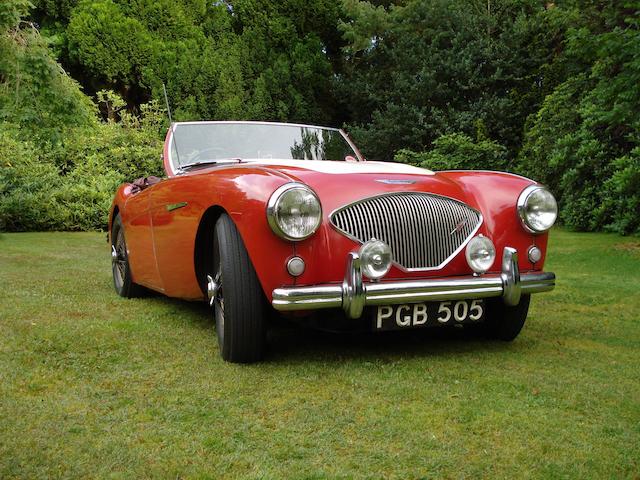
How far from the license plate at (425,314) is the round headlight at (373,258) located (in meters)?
0.18

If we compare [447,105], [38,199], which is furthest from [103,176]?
[447,105]

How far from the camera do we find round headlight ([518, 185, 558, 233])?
138 inches

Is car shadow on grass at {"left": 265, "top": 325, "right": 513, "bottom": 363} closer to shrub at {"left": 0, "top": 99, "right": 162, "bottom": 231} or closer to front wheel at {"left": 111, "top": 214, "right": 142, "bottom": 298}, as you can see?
front wheel at {"left": 111, "top": 214, "right": 142, "bottom": 298}

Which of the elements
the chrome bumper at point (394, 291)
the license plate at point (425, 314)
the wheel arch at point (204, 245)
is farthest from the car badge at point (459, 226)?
the wheel arch at point (204, 245)

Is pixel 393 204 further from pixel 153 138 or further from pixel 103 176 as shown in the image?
pixel 153 138

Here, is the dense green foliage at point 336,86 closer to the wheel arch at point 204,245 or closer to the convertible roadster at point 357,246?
the convertible roadster at point 357,246

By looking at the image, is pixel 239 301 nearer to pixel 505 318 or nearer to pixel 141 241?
pixel 505 318

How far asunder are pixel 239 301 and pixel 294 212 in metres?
0.49

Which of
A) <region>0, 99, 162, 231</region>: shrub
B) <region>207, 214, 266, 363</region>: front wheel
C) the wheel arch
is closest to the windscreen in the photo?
the wheel arch

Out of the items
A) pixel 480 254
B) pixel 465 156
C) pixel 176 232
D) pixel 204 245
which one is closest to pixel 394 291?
pixel 480 254

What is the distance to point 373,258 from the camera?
308 cm

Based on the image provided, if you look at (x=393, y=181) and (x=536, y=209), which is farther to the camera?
(x=536, y=209)

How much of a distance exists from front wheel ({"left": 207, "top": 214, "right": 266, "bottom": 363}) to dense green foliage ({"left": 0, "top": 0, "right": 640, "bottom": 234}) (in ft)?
20.0

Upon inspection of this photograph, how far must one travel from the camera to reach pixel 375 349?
3.57 meters
